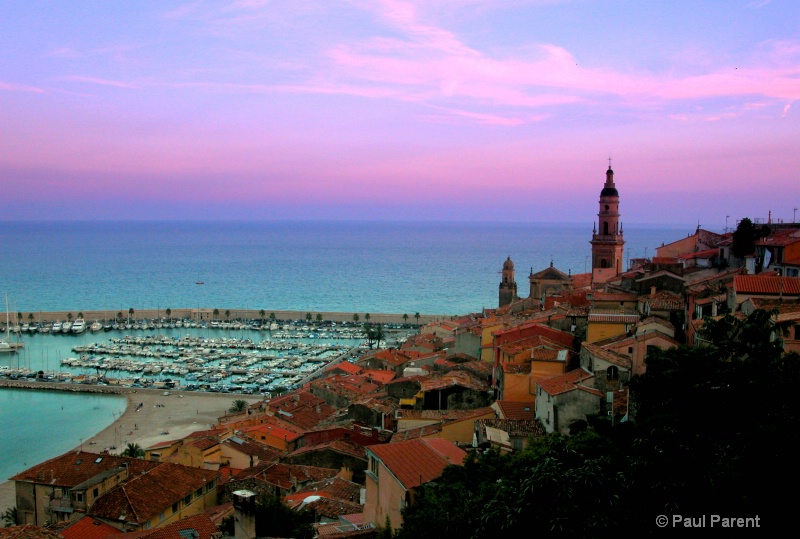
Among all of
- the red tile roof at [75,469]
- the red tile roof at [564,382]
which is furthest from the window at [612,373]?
the red tile roof at [75,469]

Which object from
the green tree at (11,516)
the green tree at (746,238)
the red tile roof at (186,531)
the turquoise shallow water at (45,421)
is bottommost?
the turquoise shallow water at (45,421)

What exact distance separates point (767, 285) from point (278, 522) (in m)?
13.1

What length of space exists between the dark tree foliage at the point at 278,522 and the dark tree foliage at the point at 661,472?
13.2ft

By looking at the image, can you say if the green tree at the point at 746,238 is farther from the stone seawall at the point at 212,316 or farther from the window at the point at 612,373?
the stone seawall at the point at 212,316

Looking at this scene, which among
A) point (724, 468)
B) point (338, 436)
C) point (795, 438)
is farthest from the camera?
point (338, 436)

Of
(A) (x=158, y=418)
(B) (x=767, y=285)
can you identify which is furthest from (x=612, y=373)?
(A) (x=158, y=418)

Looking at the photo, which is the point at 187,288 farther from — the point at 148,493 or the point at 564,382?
the point at 564,382

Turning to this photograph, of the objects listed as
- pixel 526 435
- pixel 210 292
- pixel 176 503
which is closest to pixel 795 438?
A: pixel 526 435

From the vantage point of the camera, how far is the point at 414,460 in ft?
37.7

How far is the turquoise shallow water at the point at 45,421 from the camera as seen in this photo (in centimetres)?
3047

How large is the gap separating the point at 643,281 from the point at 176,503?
16.9m

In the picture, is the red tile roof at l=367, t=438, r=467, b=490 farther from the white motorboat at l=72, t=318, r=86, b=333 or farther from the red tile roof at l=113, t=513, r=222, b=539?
the white motorboat at l=72, t=318, r=86, b=333

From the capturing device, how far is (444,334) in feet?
149

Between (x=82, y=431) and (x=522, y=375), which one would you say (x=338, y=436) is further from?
(x=82, y=431)
